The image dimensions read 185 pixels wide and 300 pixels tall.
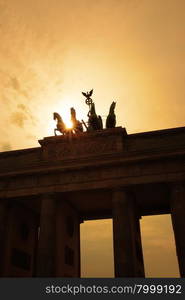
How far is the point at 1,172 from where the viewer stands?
87.0 feet

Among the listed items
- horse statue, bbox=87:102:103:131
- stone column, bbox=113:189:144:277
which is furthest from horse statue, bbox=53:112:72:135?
stone column, bbox=113:189:144:277

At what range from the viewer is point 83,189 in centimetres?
2406

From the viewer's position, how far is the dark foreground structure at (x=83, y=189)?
22109 mm

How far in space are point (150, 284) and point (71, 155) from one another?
578 inches

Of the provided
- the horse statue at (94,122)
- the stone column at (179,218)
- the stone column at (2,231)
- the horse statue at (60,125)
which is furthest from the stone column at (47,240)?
the stone column at (179,218)

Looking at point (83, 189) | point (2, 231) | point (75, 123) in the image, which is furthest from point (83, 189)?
point (2, 231)

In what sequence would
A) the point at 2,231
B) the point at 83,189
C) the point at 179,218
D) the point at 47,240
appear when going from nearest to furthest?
the point at 179,218 → the point at 47,240 → the point at 83,189 → the point at 2,231

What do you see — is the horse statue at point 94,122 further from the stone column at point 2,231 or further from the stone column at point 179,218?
the stone column at point 2,231

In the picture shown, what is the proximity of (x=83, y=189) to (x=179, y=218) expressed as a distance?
7.80 metres

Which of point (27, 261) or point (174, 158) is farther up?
point (174, 158)

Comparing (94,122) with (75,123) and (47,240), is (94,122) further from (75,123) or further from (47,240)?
(47,240)

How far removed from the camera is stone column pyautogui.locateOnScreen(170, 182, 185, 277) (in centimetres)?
1999

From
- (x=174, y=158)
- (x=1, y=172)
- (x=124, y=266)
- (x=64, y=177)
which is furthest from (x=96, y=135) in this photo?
(x=124, y=266)

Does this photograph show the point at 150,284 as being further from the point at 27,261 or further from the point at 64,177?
the point at 27,261
